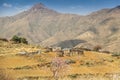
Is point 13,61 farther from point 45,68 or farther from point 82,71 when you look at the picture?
point 82,71

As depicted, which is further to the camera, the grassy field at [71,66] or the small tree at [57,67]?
the grassy field at [71,66]

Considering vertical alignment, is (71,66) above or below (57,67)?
below

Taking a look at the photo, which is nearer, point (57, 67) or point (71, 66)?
point (57, 67)

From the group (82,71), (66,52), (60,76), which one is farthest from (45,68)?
(66,52)

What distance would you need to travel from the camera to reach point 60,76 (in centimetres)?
5366

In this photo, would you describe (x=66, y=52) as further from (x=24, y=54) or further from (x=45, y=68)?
(x=45, y=68)

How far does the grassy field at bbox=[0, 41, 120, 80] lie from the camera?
59759mm

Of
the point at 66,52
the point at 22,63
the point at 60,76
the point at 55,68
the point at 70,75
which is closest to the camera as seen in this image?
the point at 55,68

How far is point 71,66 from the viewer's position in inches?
2813

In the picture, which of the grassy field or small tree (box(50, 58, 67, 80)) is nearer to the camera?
small tree (box(50, 58, 67, 80))

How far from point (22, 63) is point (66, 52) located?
16.7 meters

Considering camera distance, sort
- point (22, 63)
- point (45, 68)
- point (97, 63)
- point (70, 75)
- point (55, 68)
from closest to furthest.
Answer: point (55, 68), point (70, 75), point (45, 68), point (22, 63), point (97, 63)

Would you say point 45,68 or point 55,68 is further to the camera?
point 45,68

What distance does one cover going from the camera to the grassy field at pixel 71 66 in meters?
59.8
